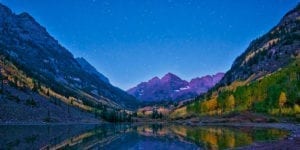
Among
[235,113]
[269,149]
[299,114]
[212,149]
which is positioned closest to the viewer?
[269,149]

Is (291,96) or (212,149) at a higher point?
(291,96)

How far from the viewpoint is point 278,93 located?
557 feet

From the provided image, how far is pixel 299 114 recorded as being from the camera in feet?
448

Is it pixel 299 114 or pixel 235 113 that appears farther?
pixel 235 113

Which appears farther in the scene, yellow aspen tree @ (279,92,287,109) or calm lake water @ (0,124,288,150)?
yellow aspen tree @ (279,92,287,109)

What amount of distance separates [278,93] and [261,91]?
2826cm

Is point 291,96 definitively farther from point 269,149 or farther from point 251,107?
point 269,149

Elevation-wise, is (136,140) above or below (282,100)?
below

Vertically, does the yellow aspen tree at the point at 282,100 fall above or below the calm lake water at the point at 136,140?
above

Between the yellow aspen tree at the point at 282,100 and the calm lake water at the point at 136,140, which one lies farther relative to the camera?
the yellow aspen tree at the point at 282,100

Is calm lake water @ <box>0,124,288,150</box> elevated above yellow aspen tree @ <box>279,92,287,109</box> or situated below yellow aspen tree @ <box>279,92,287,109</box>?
below

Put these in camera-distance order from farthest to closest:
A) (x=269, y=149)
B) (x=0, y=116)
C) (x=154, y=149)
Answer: (x=0, y=116) → (x=154, y=149) → (x=269, y=149)

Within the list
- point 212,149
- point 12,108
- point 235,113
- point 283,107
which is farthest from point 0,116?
point 212,149

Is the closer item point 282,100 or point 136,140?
point 136,140
